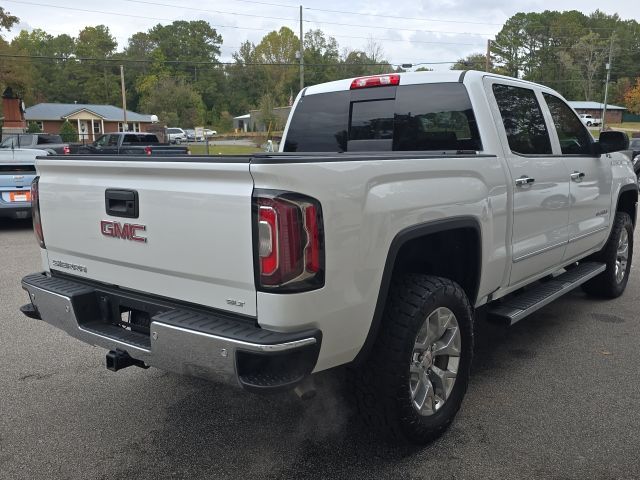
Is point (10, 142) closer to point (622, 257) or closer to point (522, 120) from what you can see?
point (622, 257)

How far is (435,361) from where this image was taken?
3.26 meters

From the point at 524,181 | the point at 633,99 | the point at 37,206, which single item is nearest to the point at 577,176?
the point at 524,181

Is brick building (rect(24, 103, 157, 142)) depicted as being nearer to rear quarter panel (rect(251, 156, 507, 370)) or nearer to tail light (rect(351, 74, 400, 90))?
tail light (rect(351, 74, 400, 90))

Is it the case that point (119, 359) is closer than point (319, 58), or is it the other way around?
point (119, 359)

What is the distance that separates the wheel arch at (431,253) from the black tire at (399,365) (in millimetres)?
94

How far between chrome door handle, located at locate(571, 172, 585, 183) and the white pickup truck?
11cm

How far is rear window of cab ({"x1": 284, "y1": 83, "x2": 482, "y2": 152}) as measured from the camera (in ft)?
13.0

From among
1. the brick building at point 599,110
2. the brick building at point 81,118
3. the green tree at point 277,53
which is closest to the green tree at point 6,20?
the brick building at point 81,118

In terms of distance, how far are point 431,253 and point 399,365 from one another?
835mm

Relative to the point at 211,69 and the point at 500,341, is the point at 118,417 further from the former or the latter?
the point at 211,69

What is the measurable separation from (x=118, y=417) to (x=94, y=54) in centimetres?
11439

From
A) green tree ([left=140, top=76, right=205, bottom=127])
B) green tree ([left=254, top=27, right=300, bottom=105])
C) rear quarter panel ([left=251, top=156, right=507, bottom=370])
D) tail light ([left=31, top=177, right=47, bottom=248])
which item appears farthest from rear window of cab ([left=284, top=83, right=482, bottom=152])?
green tree ([left=254, top=27, right=300, bottom=105])

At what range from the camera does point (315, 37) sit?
9538 cm

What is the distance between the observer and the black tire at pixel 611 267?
19.0 feet
